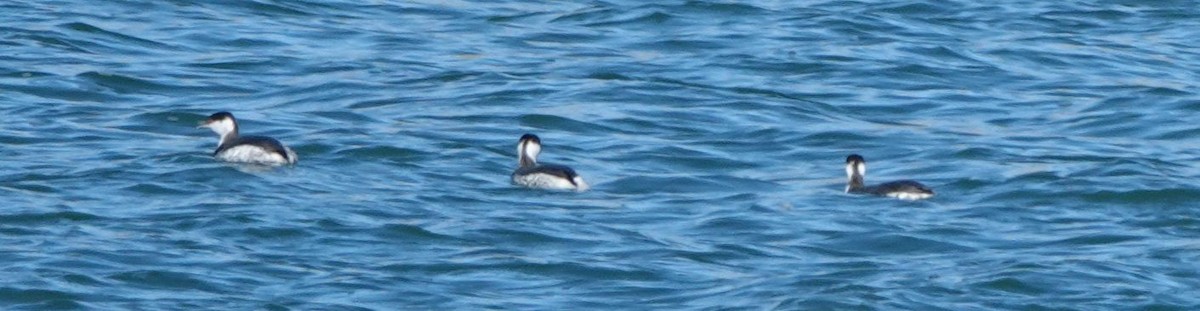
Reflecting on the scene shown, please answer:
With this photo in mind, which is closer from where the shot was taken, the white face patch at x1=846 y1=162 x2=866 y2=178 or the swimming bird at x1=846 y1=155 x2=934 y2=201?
the swimming bird at x1=846 y1=155 x2=934 y2=201

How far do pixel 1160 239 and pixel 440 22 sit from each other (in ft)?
36.8

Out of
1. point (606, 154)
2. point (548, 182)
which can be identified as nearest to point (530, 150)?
point (548, 182)

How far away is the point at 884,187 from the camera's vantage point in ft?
53.4

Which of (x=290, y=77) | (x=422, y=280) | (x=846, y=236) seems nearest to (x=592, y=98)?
(x=290, y=77)

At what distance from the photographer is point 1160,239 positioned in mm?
14984

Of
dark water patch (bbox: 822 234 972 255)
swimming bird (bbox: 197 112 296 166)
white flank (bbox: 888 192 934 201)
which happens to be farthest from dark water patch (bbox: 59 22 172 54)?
dark water patch (bbox: 822 234 972 255)

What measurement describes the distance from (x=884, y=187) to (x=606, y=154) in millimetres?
2628

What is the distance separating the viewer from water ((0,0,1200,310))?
1333cm

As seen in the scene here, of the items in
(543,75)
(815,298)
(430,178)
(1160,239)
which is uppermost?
(543,75)

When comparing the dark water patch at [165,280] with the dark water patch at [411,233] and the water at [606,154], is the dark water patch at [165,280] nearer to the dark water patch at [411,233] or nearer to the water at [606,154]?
the water at [606,154]

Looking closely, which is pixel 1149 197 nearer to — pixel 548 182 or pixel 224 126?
pixel 548 182

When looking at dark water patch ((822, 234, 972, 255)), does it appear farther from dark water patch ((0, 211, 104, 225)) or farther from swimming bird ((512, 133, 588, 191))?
dark water patch ((0, 211, 104, 225))

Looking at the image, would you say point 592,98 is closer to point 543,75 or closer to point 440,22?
point 543,75

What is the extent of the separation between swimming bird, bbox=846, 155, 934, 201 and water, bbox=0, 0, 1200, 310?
0.17 metres
